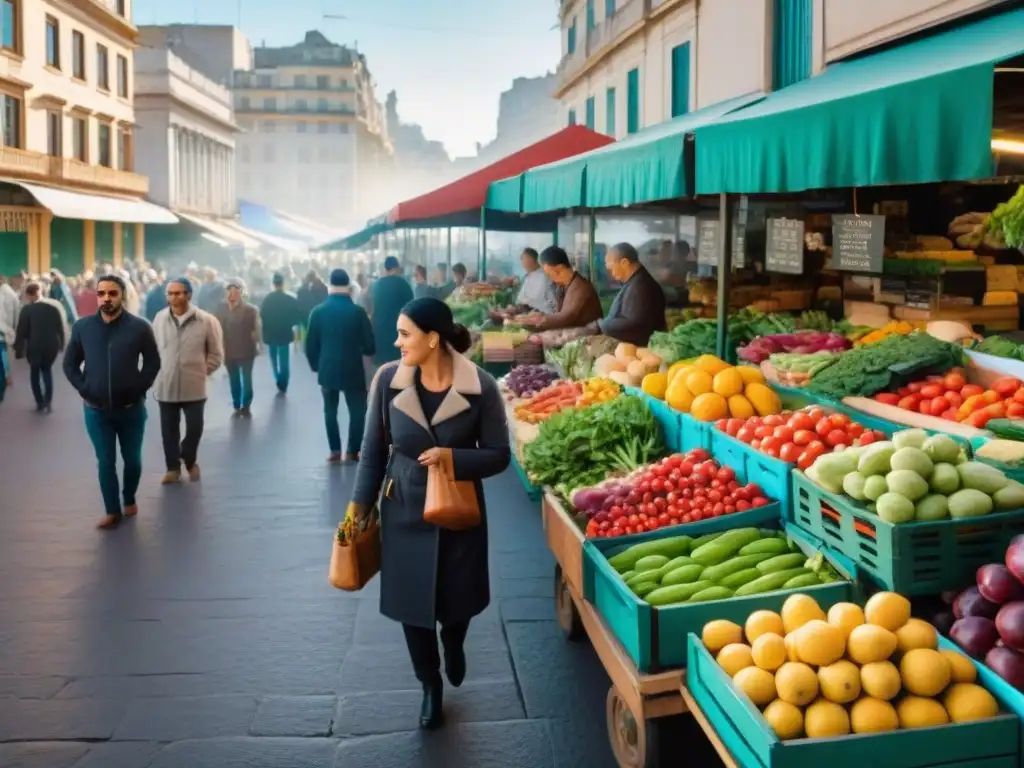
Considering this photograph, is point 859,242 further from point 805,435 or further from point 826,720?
point 826,720

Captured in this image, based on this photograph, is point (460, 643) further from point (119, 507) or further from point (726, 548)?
point (119, 507)

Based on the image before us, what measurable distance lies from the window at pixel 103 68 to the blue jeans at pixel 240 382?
30049 millimetres

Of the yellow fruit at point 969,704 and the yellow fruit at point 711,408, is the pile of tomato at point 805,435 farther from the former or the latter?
the yellow fruit at point 969,704

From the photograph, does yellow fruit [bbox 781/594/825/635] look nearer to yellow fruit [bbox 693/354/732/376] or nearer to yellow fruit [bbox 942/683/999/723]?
yellow fruit [bbox 942/683/999/723]

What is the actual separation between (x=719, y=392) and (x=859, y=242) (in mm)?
1884

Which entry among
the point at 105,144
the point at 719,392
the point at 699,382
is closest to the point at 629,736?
the point at 719,392

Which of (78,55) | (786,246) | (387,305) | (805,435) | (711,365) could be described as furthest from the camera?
(78,55)

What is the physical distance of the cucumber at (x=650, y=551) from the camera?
4.92m

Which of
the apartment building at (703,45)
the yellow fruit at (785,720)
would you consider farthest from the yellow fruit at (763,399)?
the apartment building at (703,45)

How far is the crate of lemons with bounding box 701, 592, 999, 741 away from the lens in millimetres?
3383

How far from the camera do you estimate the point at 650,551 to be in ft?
16.3

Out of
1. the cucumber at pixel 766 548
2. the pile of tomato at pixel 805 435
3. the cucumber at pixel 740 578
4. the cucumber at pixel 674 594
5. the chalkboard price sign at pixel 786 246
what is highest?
the chalkboard price sign at pixel 786 246

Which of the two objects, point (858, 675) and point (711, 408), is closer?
point (858, 675)

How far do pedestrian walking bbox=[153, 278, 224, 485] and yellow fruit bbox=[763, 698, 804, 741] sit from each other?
740cm
